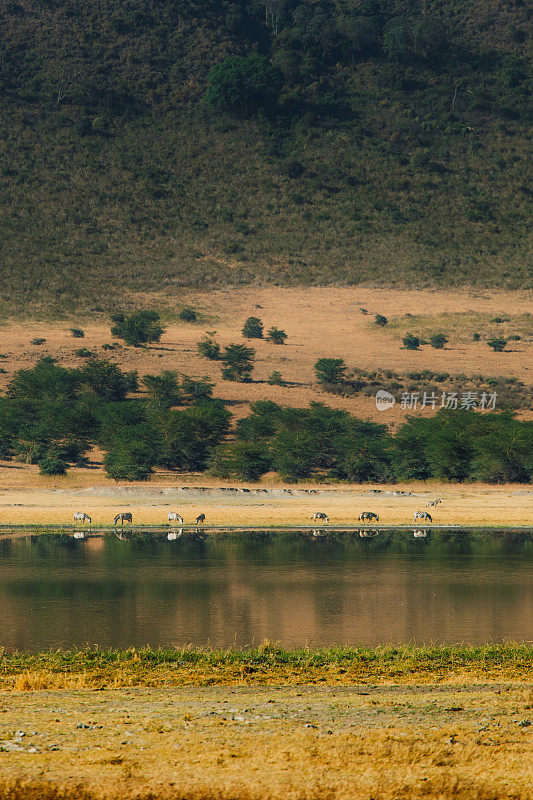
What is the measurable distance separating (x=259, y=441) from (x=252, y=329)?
3035cm

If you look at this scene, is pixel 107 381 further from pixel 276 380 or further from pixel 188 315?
pixel 188 315

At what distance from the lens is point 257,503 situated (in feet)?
172

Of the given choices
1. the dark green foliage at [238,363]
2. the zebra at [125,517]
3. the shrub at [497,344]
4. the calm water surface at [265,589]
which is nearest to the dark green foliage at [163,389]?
the dark green foliage at [238,363]

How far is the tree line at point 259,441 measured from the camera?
61969 millimetres

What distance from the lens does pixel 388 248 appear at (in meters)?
122

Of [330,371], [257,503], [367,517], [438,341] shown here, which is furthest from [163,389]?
[367,517]

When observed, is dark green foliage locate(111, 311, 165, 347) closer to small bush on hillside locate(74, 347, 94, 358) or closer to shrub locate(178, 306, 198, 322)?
small bush on hillside locate(74, 347, 94, 358)

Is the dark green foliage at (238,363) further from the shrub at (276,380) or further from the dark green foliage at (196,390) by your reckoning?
the dark green foliage at (196,390)

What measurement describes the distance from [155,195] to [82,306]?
33.8 metres

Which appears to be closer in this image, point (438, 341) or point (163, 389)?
point (163, 389)

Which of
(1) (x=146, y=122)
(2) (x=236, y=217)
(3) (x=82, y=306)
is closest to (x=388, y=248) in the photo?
(2) (x=236, y=217)

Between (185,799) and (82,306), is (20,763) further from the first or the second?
(82,306)

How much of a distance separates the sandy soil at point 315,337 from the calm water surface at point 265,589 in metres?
39.5

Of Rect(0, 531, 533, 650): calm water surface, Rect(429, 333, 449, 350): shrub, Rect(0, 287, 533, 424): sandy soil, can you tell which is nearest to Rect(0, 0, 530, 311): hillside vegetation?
Rect(0, 287, 533, 424): sandy soil
